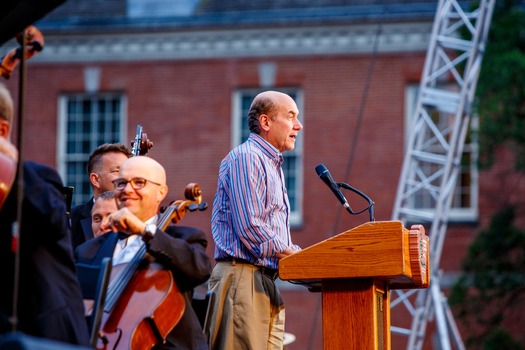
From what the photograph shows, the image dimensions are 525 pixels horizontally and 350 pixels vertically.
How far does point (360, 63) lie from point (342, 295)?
1433 centimetres

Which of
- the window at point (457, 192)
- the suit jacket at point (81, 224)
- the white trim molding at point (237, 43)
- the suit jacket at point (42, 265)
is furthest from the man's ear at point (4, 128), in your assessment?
the white trim molding at point (237, 43)

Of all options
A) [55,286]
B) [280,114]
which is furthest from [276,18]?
[55,286]

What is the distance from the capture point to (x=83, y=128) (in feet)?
69.0

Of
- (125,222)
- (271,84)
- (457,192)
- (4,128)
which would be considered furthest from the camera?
(271,84)

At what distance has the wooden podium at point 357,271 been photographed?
558 cm

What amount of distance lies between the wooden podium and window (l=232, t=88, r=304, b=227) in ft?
45.6

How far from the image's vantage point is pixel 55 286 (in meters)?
4.49

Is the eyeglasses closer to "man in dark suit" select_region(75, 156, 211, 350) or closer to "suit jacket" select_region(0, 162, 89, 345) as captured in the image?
"man in dark suit" select_region(75, 156, 211, 350)

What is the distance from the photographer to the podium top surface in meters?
5.57

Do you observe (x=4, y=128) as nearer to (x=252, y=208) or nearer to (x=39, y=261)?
(x=39, y=261)

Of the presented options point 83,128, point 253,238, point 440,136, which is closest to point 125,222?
point 253,238

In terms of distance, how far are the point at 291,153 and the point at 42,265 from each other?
1552 cm

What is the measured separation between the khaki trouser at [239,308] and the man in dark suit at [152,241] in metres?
0.44

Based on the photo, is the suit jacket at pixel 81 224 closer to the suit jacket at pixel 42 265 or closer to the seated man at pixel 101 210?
the seated man at pixel 101 210
